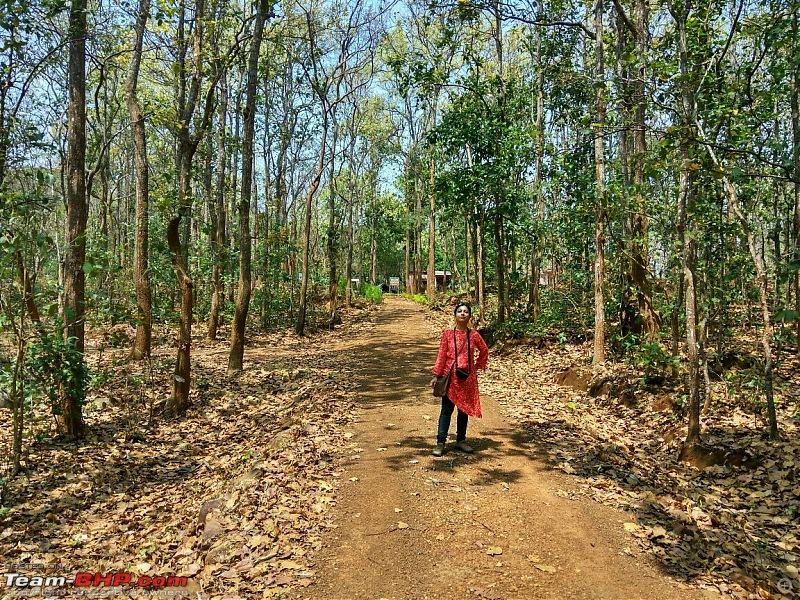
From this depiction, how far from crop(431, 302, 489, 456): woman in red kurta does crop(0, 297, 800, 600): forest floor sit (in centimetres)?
61

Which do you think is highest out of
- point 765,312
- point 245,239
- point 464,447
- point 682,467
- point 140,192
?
point 140,192

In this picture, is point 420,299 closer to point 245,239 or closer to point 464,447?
point 245,239

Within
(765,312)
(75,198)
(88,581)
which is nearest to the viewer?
(88,581)

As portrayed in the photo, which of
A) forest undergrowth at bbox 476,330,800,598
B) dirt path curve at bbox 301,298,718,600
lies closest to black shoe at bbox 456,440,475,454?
dirt path curve at bbox 301,298,718,600

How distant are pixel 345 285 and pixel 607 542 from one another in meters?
26.5

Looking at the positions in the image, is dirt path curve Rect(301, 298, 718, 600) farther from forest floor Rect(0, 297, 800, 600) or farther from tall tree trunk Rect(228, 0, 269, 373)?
tall tree trunk Rect(228, 0, 269, 373)

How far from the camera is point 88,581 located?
15.4 feet

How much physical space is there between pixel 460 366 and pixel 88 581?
4369 millimetres

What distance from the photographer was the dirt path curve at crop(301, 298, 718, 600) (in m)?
4.04

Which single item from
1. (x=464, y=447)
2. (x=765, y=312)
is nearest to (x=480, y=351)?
(x=464, y=447)

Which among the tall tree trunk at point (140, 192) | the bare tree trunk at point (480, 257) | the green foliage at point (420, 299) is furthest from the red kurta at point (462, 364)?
the green foliage at point (420, 299)

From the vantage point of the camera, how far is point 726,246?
342 inches

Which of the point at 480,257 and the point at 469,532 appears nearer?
the point at 469,532

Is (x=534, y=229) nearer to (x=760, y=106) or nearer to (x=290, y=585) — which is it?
(x=760, y=106)
